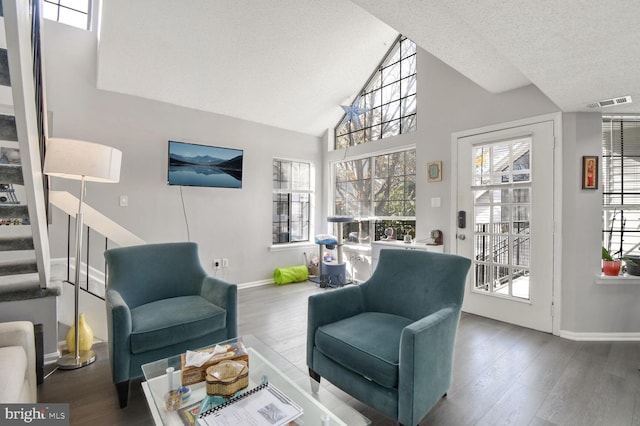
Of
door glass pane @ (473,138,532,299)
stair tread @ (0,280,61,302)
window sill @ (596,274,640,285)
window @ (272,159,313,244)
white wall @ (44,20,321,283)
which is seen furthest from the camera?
window @ (272,159,313,244)

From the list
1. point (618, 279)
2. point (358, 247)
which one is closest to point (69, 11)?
point (358, 247)

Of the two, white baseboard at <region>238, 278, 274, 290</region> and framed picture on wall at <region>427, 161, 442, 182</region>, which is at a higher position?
framed picture on wall at <region>427, 161, 442, 182</region>

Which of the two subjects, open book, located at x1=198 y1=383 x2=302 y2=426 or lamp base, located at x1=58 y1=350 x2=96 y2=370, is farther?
lamp base, located at x1=58 y1=350 x2=96 y2=370

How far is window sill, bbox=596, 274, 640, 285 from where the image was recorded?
8.73ft

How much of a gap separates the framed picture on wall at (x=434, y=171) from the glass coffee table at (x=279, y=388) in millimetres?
2803

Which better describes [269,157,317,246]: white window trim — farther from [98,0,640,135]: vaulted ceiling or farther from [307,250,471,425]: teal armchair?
[307,250,471,425]: teal armchair

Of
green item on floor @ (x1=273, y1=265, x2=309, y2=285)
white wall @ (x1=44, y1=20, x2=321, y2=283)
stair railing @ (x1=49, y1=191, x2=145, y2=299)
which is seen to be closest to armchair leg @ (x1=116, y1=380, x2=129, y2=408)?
stair railing @ (x1=49, y1=191, x2=145, y2=299)

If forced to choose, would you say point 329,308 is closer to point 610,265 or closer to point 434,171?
point 434,171

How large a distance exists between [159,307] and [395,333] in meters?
1.65

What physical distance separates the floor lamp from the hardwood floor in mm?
105

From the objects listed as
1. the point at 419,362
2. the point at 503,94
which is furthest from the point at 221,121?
the point at 419,362

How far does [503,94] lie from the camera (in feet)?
10.1

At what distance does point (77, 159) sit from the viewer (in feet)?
6.97

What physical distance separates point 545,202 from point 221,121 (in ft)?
12.9
